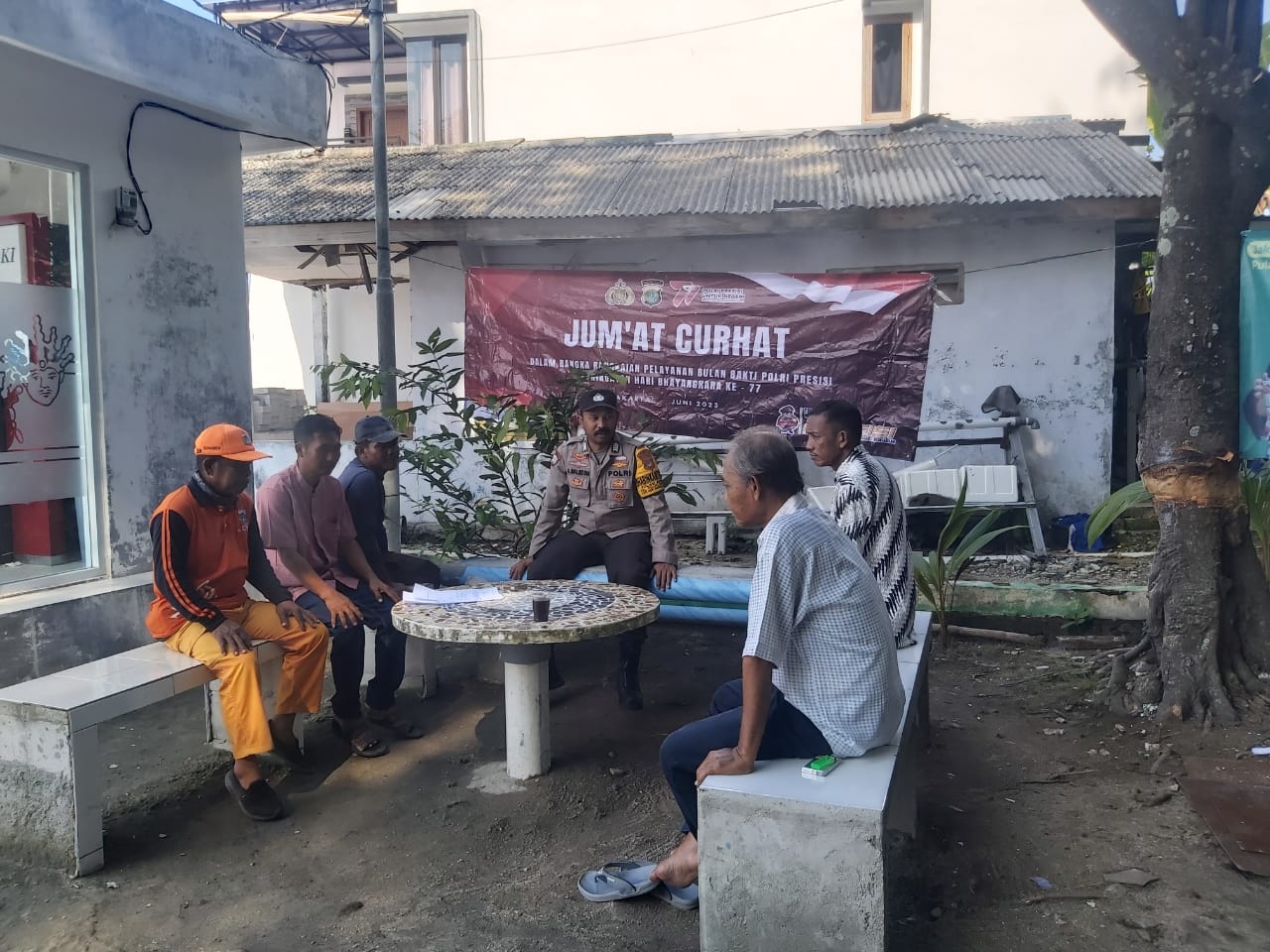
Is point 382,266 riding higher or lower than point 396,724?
higher

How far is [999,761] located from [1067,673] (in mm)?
1166

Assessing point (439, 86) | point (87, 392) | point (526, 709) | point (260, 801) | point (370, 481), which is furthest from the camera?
point (439, 86)

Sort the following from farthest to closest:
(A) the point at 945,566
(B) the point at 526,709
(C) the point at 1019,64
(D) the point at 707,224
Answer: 1. (C) the point at 1019,64
2. (D) the point at 707,224
3. (A) the point at 945,566
4. (B) the point at 526,709

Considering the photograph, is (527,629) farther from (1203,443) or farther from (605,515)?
(1203,443)

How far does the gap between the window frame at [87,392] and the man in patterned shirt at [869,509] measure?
12.0ft

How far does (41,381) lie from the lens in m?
4.66

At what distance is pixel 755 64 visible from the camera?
11711 mm

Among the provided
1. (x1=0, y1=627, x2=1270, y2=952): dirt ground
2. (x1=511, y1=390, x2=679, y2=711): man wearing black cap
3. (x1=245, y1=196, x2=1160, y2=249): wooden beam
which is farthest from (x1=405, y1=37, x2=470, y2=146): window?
(x1=0, y1=627, x2=1270, y2=952): dirt ground

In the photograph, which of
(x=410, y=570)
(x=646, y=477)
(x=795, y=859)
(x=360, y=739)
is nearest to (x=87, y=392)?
(x=410, y=570)

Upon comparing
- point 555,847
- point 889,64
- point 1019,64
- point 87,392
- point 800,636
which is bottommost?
point 555,847

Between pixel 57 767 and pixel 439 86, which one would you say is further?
pixel 439 86

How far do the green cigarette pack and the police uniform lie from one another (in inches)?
89.9

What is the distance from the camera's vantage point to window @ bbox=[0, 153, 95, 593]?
454 centimetres

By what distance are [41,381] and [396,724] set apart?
2.49 meters
